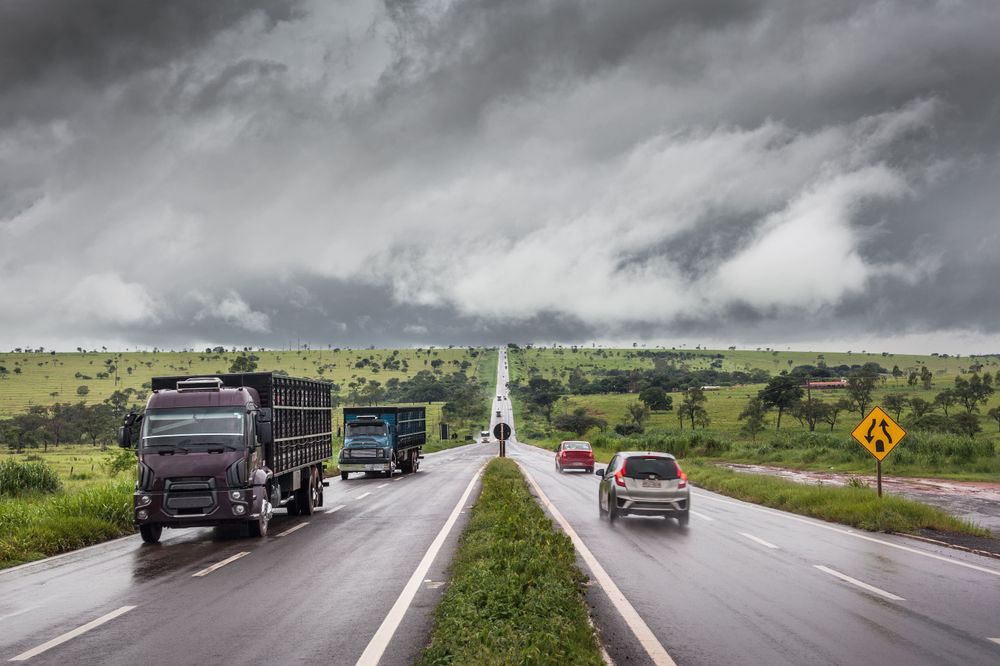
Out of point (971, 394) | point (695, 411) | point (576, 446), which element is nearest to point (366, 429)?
point (576, 446)

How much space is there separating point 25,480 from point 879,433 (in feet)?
90.9

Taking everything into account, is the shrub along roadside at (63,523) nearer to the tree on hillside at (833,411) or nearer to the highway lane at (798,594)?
the highway lane at (798,594)

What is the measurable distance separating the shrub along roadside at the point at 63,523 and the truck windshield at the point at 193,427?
2.61 meters

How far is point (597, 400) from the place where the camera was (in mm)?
161625

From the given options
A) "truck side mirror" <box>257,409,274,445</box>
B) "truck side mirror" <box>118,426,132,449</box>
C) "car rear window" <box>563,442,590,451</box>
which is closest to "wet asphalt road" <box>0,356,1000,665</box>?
"truck side mirror" <box>118,426,132,449</box>

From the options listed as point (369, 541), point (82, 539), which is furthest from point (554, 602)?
point (82, 539)

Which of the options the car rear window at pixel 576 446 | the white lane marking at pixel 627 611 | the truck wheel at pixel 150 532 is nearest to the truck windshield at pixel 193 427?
the truck wheel at pixel 150 532

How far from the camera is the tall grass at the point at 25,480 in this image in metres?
26.5

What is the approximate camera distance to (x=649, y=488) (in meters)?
19.6

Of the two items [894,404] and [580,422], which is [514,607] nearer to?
[894,404]

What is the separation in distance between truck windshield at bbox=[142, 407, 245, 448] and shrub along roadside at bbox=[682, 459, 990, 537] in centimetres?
1526

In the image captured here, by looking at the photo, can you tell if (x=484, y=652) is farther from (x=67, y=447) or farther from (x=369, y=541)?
(x=67, y=447)

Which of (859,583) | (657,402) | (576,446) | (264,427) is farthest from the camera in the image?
(657,402)

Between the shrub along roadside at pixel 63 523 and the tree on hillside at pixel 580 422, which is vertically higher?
the shrub along roadside at pixel 63 523
